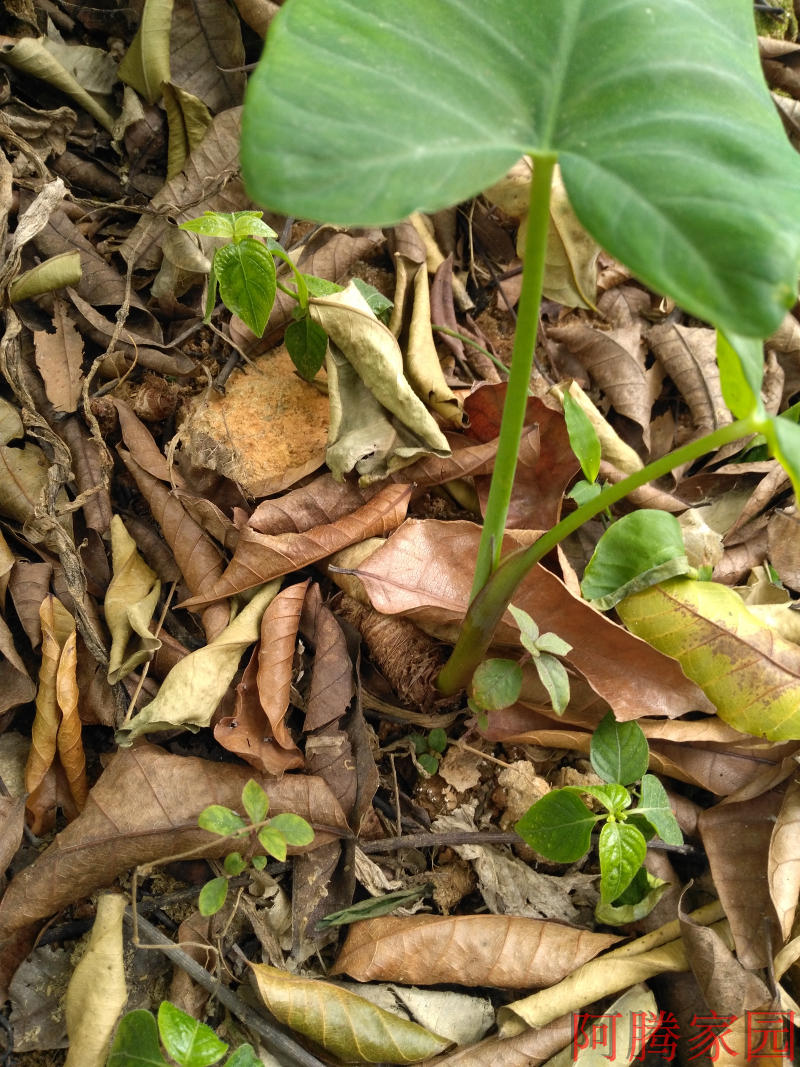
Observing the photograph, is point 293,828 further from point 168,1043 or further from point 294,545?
point 294,545

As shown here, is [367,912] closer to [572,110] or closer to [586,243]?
[572,110]

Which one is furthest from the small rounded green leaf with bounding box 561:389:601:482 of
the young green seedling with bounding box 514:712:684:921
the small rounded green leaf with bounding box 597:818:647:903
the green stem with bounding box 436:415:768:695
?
the small rounded green leaf with bounding box 597:818:647:903

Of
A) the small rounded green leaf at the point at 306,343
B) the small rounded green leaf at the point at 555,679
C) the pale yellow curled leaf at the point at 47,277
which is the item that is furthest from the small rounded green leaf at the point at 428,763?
the pale yellow curled leaf at the point at 47,277

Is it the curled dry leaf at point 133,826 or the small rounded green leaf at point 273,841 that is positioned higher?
the small rounded green leaf at point 273,841

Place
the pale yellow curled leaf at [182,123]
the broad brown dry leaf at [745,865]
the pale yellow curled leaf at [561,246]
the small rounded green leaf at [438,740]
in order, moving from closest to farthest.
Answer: the broad brown dry leaf at [745,865], the small rounded green leaf at [438,740], the pale yellow curled leaf at [561,246], the pale yellow curled leaf at [182,123]

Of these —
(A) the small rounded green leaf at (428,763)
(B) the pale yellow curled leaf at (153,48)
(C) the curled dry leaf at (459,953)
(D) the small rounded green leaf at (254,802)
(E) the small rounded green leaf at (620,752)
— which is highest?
(B) the pale yellow curled leaf at (153,48)

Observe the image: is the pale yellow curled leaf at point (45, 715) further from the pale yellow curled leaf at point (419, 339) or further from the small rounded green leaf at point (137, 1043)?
the pale yellow curled leaf at point (419, 339)

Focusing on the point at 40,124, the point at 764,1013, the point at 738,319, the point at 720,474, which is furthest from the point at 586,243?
the point at 764,1013
